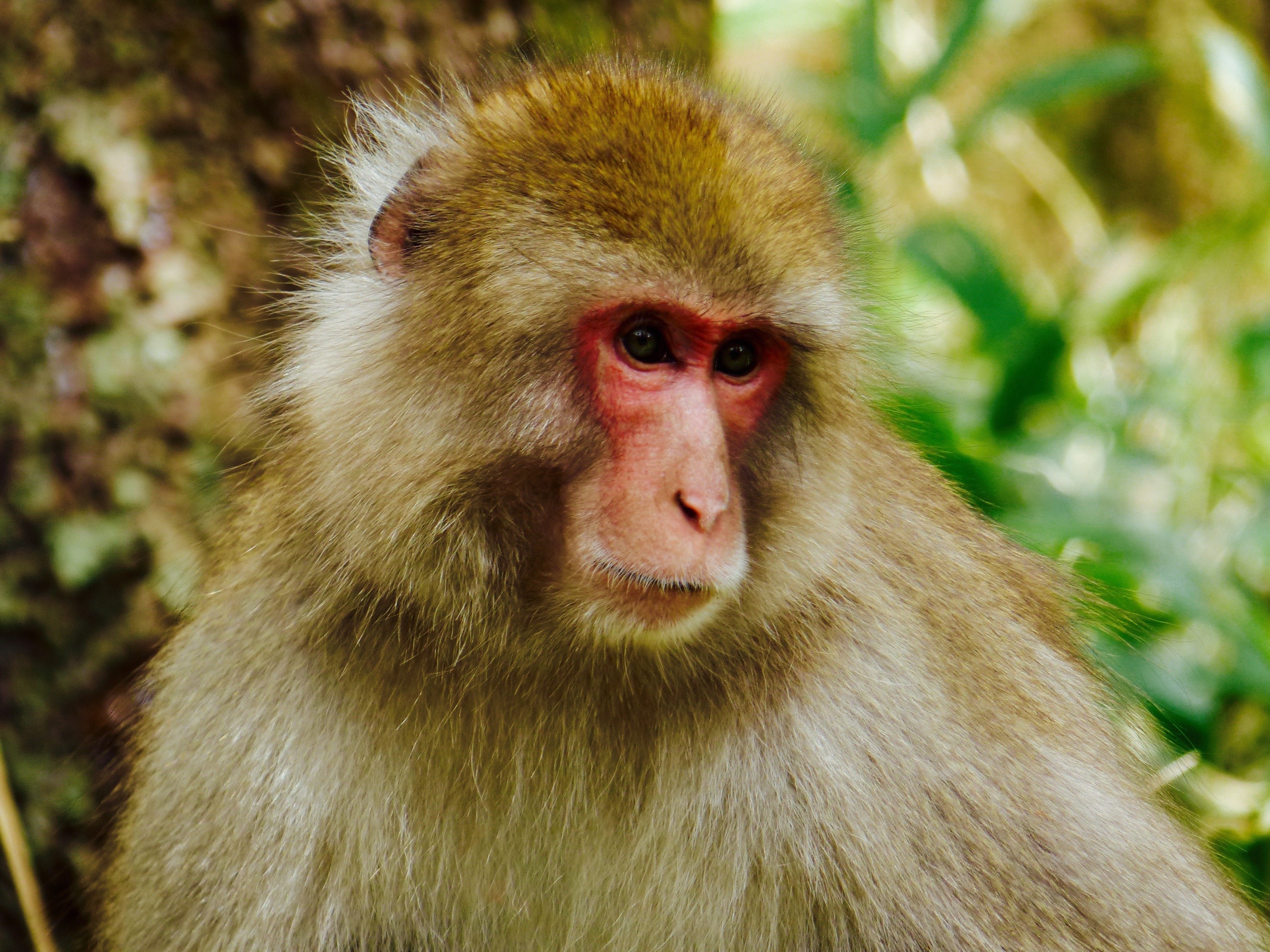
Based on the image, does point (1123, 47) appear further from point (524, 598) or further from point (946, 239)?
point (524, 598)

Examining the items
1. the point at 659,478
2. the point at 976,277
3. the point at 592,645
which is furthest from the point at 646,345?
the point at 976,277

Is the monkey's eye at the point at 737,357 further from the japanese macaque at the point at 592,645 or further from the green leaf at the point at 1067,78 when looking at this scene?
the green leaf at the point at 1067,78

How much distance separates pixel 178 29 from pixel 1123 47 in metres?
3.99

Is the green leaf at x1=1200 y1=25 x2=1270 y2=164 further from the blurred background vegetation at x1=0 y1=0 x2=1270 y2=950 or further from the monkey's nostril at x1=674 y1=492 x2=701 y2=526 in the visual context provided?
the monkey's nostril at x1=674 y1=492 x2=701 y2=526

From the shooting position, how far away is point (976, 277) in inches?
205

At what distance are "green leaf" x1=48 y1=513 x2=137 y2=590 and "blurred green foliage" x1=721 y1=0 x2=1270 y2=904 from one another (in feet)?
7.00

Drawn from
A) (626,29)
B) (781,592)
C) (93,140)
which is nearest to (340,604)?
(781,592)

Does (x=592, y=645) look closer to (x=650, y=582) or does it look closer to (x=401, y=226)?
(x=650, y=582)

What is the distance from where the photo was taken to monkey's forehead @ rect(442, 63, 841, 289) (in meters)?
2.31

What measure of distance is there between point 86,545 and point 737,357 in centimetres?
205

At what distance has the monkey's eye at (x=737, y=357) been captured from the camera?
2.43 meters

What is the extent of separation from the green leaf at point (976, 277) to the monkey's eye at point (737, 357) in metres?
2.78

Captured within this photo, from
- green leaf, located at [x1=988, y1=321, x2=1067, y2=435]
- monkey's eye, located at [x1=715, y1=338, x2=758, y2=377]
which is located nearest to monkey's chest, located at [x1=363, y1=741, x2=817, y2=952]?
monkey's eye, located at [x1=715, y1=338, x2=758, y2=377]

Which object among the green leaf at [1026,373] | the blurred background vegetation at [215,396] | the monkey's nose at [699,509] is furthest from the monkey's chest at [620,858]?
the green leaf at [1026,373]
